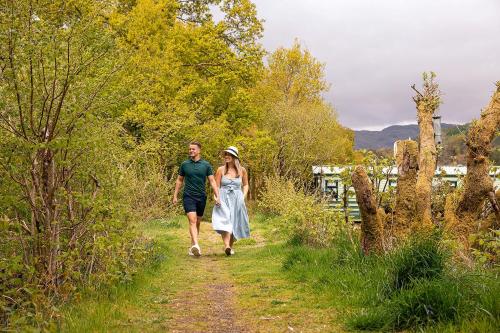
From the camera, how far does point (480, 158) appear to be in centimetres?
691

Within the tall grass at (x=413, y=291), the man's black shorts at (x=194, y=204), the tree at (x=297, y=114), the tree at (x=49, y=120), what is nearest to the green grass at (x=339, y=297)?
the tall grass at (x=413, y=291)

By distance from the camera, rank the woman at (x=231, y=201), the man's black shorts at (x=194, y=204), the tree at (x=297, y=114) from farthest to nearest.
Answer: the tree at (x=297, y=114) < the woman at (x=231, y=201) < the man's black shorts at (x=194, y=204)

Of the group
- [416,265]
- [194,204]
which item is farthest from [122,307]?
[194,204]

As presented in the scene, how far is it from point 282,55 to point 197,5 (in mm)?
7497

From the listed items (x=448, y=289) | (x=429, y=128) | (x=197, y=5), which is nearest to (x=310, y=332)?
(x=448, y=289)

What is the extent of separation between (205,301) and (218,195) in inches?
187

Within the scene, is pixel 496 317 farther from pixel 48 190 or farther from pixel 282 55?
pixel 282 55

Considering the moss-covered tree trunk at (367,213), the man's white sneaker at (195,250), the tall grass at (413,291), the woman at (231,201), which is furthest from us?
the woman at (231,201)

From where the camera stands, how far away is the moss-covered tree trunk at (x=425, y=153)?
7.72 meters

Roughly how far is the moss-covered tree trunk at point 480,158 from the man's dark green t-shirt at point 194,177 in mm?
5313

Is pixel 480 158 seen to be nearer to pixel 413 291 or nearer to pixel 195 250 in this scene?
pixel 413 291

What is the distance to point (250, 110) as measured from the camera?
28.5m

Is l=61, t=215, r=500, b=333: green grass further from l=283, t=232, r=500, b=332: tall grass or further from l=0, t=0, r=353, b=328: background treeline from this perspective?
l=0, t=0, r=353, b=328: background treeline

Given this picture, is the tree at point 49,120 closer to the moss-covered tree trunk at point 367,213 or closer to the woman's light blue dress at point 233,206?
the moss-covered tree trunk at point 367,213
